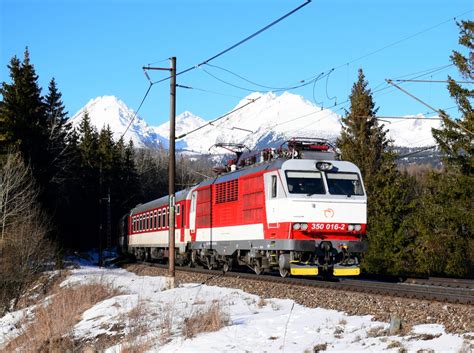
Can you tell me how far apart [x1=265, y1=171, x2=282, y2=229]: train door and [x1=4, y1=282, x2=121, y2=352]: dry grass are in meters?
5.17

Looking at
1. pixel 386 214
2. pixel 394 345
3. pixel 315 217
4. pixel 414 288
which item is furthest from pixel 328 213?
pixel 386 214

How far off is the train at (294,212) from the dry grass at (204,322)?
5.98 metres

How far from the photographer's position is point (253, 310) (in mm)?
14344

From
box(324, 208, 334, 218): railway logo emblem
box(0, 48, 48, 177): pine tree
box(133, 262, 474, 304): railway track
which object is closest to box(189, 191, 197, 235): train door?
box(133, 262, 474, 304): railway track

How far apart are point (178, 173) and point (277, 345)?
90.5 m

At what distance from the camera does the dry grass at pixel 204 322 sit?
476 inches

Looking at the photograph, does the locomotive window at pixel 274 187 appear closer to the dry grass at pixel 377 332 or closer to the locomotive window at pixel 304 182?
the locomotive window at pixel 304 182

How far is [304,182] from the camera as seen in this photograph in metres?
19.3

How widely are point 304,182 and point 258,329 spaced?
317 inches

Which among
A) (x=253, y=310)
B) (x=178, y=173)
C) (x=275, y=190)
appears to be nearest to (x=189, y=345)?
(x=253, y=310)

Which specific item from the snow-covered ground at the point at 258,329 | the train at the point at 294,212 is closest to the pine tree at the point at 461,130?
the train at the point at 294,212

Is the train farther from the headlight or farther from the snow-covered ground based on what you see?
the snow-covered ground

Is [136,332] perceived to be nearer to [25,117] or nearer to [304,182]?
[304,182]

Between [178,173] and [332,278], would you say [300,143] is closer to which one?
[332,278]
